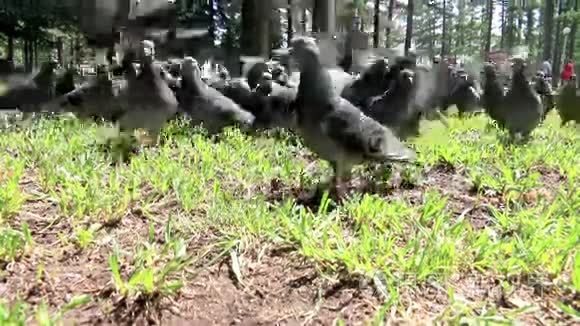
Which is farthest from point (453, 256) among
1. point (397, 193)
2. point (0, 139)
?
point (0, 139)

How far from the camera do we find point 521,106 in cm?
625

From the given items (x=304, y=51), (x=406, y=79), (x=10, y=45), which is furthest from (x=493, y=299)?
(x=10, y=45)

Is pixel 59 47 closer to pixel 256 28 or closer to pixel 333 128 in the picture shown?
pixel 256 28

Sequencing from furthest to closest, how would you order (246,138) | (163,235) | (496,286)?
(246,138) → (163,235) → (496,286)

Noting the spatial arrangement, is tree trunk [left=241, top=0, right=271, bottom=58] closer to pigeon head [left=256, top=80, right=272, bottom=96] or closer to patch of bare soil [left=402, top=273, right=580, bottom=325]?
pigeon head [left=256, top=80, right=272, bottom=96]

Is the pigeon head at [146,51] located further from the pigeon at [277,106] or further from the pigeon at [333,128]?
the pigeon at [333,128]

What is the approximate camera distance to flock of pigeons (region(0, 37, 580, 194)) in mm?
3715

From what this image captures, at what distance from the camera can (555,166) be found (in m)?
4.85

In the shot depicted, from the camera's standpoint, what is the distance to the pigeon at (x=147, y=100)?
16.7 ft

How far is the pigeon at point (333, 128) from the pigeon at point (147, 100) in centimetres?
180

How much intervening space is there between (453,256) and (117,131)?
354 cm

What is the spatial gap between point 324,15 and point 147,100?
516cm

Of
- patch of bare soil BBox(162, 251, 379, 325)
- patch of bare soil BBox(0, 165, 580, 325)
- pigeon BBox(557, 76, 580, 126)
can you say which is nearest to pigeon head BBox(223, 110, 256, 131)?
patch of bare soil BBox(0, 165, 580, 325)

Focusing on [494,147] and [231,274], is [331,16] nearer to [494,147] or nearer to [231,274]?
[494,147]
